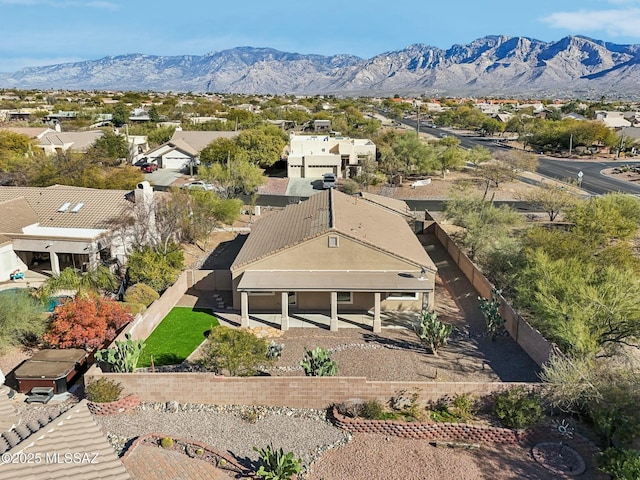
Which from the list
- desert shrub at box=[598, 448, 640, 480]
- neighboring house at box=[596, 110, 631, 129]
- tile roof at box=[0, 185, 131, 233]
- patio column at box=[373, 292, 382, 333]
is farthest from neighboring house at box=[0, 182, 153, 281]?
neighboring house at box=[596, 110, 631, 129]

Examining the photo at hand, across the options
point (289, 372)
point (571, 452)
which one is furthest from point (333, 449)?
point (571, 452)

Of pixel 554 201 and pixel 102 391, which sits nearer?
pixel 102 391

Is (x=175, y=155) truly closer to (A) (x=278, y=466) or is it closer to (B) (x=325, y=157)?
(B) (x=325, y=157)

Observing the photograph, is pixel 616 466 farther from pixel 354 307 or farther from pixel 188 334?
pixel 188 334

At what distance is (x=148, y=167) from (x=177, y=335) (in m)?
48.2

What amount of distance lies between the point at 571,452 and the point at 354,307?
12570mm

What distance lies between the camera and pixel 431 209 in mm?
52188

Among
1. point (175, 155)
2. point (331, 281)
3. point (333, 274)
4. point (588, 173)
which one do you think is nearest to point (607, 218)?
point (333, 274)

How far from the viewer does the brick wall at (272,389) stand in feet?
60.5

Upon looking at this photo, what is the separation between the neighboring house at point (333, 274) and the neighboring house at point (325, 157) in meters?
38.2

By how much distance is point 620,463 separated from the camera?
47.1ft

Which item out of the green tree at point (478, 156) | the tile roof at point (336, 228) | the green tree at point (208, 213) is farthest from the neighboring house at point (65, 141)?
the green tree at point (478, 156)

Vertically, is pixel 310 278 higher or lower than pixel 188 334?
higher

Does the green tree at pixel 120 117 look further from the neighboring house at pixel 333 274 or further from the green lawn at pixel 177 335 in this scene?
the green lawn at pixel 177 335
